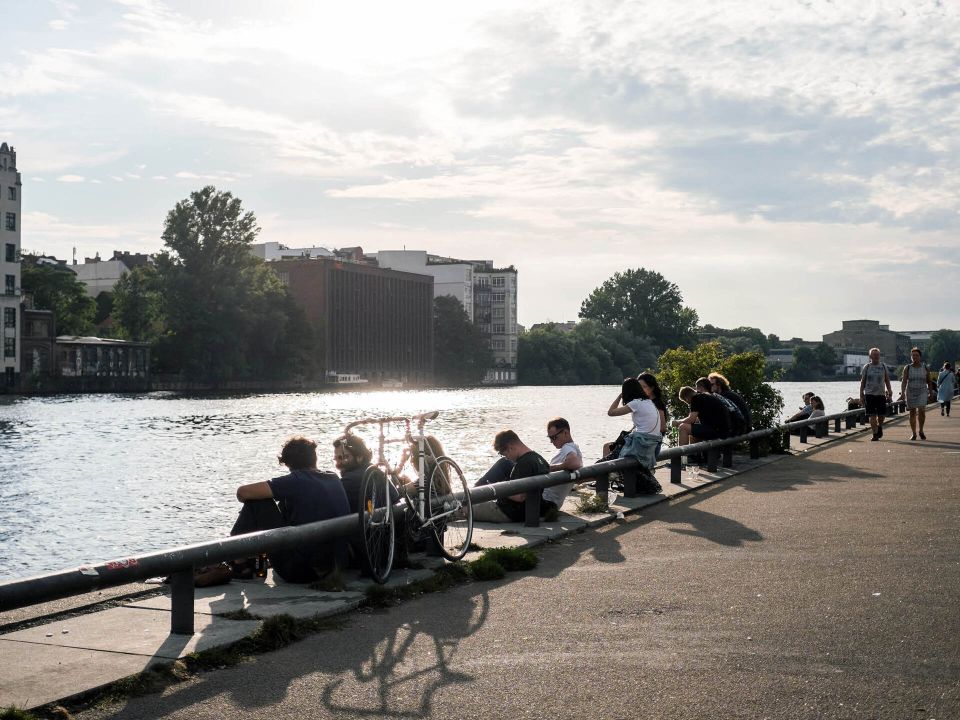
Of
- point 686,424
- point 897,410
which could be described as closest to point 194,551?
point 686,424

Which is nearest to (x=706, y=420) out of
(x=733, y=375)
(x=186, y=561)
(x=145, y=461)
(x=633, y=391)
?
(x=633, y=391)

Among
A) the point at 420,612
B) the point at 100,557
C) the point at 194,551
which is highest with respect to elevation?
the point at 194,551

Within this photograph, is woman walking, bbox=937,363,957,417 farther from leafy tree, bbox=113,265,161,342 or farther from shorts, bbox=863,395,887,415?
leafy tree, bbox=113,265,161,342

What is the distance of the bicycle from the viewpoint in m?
8.41

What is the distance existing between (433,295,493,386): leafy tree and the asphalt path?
176 metres

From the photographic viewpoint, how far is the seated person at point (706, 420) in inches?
709

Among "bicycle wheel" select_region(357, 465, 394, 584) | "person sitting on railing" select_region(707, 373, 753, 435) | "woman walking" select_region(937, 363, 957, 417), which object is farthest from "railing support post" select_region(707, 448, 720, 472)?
"woman walking" select_region(937, 363, 957, 417)

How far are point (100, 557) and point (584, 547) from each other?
11.1 m

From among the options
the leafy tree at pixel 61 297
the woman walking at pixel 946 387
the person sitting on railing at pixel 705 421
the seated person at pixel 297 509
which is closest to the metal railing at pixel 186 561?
the seated person at pixel 297 509

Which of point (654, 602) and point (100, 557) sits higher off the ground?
point (654, 602)

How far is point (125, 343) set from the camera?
115 m

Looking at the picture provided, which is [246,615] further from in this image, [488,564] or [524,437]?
[524,437]

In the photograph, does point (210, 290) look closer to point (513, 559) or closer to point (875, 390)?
point (875, 390)

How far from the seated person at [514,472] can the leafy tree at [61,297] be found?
112m
